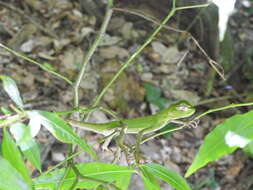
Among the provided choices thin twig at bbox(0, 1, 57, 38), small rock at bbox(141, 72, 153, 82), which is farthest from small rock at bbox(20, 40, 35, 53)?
small rock at bbox(141, 72, 153, 82)

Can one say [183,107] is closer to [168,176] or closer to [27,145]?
[168,176]

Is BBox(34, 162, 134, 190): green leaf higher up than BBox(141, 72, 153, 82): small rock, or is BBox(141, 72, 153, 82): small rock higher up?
BBox(34, 162, 134, 190): green leaf

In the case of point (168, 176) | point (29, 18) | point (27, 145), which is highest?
point (27, 145)

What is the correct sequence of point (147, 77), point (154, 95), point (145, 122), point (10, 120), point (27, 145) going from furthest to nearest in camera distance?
point (147, 77) < point (154, 95) < point (145, 122) < point (27, 145) < point (10, 120)

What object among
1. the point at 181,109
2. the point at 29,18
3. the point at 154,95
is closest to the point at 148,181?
the point at 181,109

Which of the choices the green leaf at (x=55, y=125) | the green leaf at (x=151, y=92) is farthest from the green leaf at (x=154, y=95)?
the green leaf at (x=55, y=125)

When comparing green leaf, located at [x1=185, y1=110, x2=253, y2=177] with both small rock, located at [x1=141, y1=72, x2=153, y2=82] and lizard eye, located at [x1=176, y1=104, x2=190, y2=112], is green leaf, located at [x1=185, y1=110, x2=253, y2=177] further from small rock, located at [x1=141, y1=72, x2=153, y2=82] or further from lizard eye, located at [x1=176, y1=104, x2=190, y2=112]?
small rock, located at [x1=141, y1=72, x2=153, y2=82]

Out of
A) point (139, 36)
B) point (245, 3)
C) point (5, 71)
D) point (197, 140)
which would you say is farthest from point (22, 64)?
point (245, 3)
